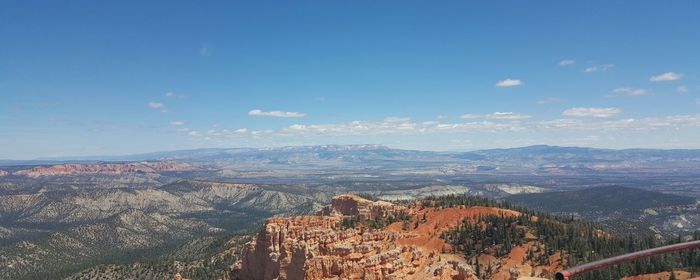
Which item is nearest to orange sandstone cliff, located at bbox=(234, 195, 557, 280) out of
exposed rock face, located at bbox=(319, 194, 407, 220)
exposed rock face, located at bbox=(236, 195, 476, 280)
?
exposed rock face, located at bbox=(236, 195, 476, 280)

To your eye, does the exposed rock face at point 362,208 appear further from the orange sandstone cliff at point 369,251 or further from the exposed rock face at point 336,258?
the exposed rock face at point 336,258

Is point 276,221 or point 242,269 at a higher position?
point 276,221

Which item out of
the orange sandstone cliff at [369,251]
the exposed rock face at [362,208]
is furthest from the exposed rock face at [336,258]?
the exposed rock face at [362,208]

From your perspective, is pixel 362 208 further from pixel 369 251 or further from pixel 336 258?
pixel 336 258

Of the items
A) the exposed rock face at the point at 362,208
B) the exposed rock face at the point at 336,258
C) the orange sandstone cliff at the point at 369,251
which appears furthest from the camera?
the exposed rock face at the point at 362,208

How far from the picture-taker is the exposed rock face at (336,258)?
5966 centimetres

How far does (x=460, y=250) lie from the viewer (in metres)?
111

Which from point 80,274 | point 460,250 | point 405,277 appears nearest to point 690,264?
point 460,250

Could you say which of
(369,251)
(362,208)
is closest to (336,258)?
(369,251)

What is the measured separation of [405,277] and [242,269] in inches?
1732

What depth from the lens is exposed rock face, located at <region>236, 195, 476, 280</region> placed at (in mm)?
59656

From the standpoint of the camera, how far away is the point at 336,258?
62.5 meters

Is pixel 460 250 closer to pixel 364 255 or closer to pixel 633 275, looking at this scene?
pixel 633 275

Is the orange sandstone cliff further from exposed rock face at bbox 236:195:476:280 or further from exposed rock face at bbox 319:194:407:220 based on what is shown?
exposed rock face at bbox 319:194:407:220
